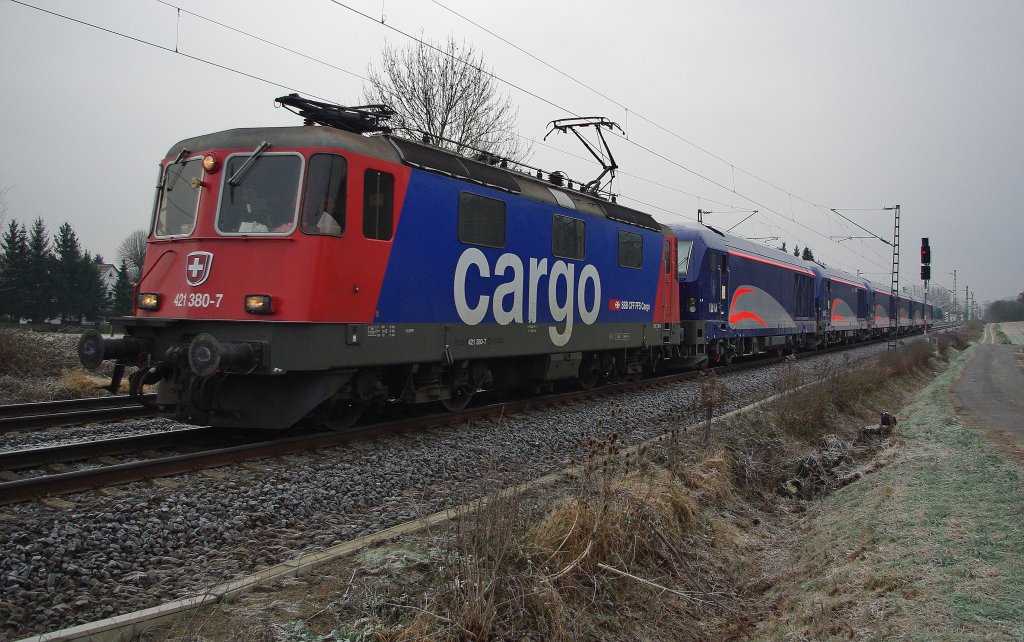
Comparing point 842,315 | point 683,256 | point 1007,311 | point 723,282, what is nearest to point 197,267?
point 683,256

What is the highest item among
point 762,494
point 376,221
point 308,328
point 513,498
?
point 376,221

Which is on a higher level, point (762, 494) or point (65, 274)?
point (65, 274)

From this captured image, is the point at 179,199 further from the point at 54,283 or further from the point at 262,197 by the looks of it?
the point at 54,283

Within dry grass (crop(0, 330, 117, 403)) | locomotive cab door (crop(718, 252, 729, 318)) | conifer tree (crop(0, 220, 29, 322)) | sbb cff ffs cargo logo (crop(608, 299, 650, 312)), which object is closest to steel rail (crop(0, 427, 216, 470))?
dry grass (crop(0, 330, 117, 403))

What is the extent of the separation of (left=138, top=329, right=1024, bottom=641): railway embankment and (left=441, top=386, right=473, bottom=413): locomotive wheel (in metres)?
3.26

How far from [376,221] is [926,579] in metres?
5.89

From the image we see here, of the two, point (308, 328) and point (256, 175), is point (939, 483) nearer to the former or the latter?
point (308, 328)

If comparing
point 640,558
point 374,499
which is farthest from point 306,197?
point 640,558

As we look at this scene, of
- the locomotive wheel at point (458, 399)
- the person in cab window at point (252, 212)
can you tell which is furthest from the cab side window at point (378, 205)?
the locomotive wheel at point (458, 399)

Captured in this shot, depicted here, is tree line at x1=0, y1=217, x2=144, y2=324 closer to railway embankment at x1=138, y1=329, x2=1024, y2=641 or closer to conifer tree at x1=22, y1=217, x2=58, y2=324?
conifer tree at x1=22, y1=217, x2=58, y2=324

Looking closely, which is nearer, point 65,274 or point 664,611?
point 664,611

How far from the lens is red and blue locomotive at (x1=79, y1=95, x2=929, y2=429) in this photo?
707 cm

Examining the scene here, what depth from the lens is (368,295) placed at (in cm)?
767

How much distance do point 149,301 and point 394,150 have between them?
10.2 ft
